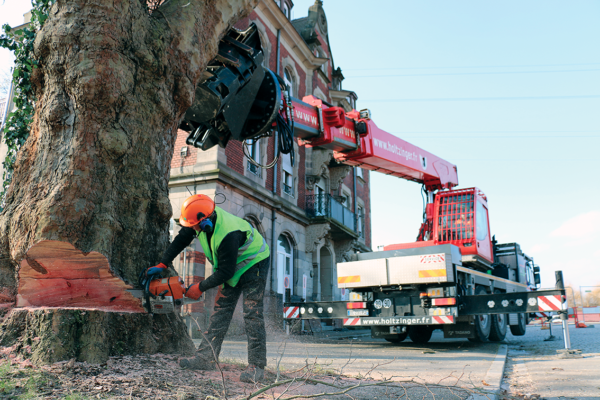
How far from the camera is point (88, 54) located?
3.70 metres

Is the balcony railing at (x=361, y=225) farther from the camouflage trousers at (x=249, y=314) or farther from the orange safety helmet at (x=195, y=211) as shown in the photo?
the orange safety helmet at (x=195, y=211)

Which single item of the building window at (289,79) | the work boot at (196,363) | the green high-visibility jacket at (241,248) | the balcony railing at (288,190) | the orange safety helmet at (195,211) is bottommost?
the work boot at (196,363)

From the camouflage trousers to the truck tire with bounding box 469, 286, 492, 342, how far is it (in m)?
5.88

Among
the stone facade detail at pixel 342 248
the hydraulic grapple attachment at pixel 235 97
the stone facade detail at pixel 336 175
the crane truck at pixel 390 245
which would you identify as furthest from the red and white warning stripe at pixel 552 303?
the stone facade detail at pixel 336 175

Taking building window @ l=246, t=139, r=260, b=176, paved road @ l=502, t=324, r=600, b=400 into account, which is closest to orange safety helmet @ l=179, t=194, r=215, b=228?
paved road @ l=502, t=324, r=600, b=400

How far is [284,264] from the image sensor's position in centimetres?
1622

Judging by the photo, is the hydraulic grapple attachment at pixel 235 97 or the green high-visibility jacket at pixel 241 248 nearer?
the green high-visibility jacket at pixel 241 248

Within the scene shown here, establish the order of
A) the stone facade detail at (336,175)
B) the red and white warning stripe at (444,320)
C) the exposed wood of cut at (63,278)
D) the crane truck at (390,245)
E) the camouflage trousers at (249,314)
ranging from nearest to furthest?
the exposed wood of cut at (63,278) → the camouflage trousers at (249,314) → the crane truck at (390,245) → the red and white warning stripe at (444,320) → the stone facade detail at (336,175)

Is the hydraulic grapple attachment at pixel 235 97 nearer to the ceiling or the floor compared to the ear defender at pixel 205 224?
nearer to the ceiling

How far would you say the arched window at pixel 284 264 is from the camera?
15641mm

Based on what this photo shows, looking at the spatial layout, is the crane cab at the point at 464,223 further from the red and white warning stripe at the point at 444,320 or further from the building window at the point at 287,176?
the building window at the point at 287,176

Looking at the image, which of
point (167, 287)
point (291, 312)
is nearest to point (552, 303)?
point (291, 312)

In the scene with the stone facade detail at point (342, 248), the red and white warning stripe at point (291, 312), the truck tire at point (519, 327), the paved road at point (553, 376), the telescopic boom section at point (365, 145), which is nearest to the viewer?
the paved road at point (553, 376)

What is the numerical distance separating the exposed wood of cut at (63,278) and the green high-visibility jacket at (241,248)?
0.78 metres
